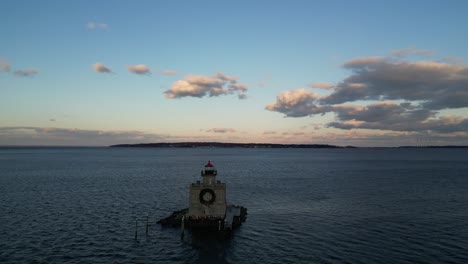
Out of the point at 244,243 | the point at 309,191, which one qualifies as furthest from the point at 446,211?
the point at 244,243

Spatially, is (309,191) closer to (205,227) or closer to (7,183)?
(205,227)

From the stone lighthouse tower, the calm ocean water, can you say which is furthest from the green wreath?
the calm ocean water

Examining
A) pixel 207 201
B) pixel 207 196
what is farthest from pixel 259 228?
pixel 207 196

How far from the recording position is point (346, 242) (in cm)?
4019

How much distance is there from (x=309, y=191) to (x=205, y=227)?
38616 millimetres

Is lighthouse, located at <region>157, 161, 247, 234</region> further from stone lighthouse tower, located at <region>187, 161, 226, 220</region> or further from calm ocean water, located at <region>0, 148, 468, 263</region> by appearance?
calm ocean water, located at <region>0, 148, 468, 263</region>

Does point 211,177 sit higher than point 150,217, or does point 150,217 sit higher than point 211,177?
point 211,177

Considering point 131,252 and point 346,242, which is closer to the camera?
point 131,252

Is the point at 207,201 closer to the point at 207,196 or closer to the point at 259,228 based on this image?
the point at 207,196

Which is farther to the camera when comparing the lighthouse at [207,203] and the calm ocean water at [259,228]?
the lighthouse at [207,203]

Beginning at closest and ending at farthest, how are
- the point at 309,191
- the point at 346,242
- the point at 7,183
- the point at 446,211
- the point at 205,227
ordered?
1. the point at 346,242
2. the point at 205,227
3. the point at 446,211
4. the point at 309,191
5. the point at 7,183

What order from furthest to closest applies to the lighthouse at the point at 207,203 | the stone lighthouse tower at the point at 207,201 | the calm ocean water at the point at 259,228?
the stone lighthouse tower at the point at 207,201, the lighthouse at the point at 207,203, the calm ocean water at the point at 259,228

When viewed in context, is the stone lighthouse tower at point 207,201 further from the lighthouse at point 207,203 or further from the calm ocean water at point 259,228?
the calm ocean water at point 259,228

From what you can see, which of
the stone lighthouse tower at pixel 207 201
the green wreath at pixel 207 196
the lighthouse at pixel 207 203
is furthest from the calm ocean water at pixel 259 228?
the green wreath at pixel 207 196
